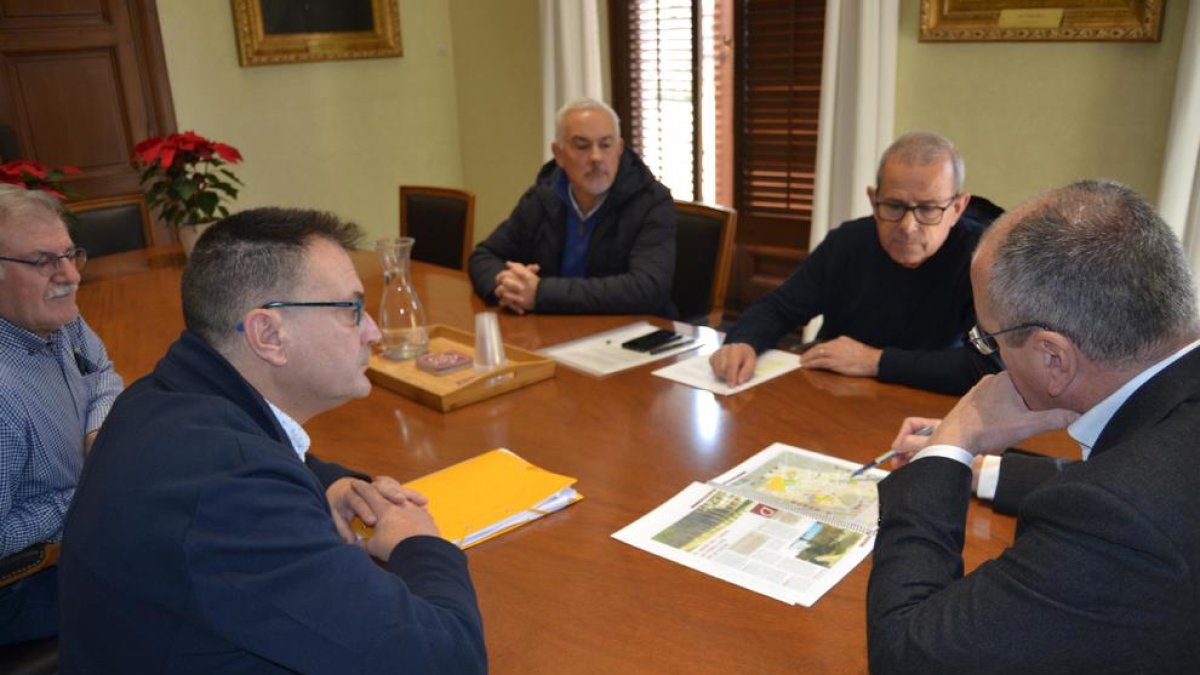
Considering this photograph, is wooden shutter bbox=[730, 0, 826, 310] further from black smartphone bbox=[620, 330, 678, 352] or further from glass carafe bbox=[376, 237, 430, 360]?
glass carafe bbox=[376, 237, 430, 360]

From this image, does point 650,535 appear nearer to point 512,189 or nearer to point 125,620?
point 125,620

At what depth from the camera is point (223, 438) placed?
3.46 feet

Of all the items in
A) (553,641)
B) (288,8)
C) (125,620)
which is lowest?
(553,641)

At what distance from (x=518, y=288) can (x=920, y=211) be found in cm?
111

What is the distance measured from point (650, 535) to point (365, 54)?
4249mm

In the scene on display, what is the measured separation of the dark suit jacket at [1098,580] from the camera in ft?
3.04

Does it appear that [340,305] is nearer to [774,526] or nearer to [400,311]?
[774,526]

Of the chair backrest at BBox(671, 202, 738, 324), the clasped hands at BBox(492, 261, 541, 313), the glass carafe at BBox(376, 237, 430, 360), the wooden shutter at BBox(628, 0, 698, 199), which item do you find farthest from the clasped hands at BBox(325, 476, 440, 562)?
the wooden shutter at BBox(628, 0, 698, 199)

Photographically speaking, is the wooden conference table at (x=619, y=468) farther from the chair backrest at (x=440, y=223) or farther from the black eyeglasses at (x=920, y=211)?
the chair backrest at (x=440, y=223)

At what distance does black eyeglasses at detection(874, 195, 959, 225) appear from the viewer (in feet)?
7.18

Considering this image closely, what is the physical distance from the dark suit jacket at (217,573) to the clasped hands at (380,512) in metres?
0.24

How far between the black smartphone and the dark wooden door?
3095 millimetres

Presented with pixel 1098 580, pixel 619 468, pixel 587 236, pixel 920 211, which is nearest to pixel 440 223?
pixel 587 236

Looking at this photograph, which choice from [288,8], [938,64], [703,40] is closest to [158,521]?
[938,64]
